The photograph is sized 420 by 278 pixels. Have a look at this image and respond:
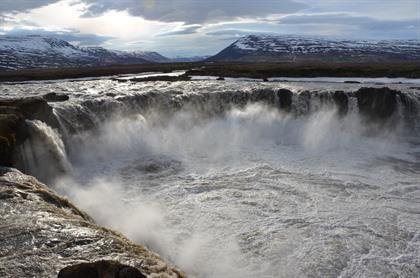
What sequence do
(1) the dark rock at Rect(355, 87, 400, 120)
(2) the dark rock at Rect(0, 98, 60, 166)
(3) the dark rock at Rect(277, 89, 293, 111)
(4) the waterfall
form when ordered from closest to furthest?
(2) the dark rock at Rect(0, 98, 60, 166) → (4) the waterfall → (1) the dark rock at Rect(355, 87, 400, 120) → (3) the dark rock at Rect(277, 89, 293, 111)

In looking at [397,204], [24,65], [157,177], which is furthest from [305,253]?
[24,65]

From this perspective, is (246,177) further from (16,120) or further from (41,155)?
(16,120)

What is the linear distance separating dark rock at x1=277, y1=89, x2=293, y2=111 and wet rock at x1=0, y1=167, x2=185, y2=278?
25802 millimetres

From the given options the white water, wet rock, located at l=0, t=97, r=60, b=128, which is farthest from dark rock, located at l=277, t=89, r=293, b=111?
wet rock, located at l=0, t=97, r=60, b=128

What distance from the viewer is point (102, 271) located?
6934 millimetres

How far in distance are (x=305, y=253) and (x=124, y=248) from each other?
5.99m

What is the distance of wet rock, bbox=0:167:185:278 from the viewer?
8078mm

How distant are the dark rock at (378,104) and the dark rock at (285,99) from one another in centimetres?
548

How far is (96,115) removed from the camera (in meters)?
27.5

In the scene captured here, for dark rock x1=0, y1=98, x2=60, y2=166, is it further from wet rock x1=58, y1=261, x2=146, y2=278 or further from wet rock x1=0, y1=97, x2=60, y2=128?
wet rock x1=58, y1=261, x2=146, y2=278

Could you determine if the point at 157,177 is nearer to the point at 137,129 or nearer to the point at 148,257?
the point at 137,129

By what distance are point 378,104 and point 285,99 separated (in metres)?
7.42

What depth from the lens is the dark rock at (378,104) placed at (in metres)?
34.2

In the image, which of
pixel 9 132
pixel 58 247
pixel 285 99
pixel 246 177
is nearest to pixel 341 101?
pixel 285 99
